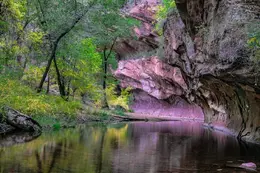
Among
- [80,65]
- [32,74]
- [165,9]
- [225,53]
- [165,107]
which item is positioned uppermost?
[165,9]

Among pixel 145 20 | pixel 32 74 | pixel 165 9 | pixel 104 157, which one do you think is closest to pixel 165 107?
pixel 145 20

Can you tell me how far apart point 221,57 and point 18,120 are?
9.71 metres

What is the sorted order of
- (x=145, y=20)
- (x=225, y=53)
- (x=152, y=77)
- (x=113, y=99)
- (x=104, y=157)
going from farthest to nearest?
(x=145, y=20)
(x=152, y=77)
(x=113, y=99)
(x=225, y=53)
(x=104, y=157)

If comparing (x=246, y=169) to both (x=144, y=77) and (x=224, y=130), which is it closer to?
(x=224, y=130)

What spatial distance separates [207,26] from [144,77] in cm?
2643

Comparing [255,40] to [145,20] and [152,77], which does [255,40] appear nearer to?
[152,77]

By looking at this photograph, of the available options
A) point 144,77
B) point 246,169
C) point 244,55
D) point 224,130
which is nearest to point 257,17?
point 244,55

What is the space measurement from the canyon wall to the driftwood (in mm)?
9325

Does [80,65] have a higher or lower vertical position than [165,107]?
higher

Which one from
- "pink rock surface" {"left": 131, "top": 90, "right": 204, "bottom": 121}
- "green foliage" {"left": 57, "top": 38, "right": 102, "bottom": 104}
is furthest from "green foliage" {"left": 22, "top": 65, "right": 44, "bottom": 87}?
"pink rock surface" {"left": 131, "top": 90, "right": 204, "bottom": 121}

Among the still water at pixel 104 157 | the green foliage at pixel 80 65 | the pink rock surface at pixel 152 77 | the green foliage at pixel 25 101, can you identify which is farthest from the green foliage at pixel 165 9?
the still water at pixel 104 157

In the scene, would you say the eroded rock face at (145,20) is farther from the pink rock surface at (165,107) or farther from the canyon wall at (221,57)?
the canyon wall at (221,57)

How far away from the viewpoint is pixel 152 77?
4288 cm

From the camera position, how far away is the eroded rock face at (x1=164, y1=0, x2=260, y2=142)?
47.0 feet
